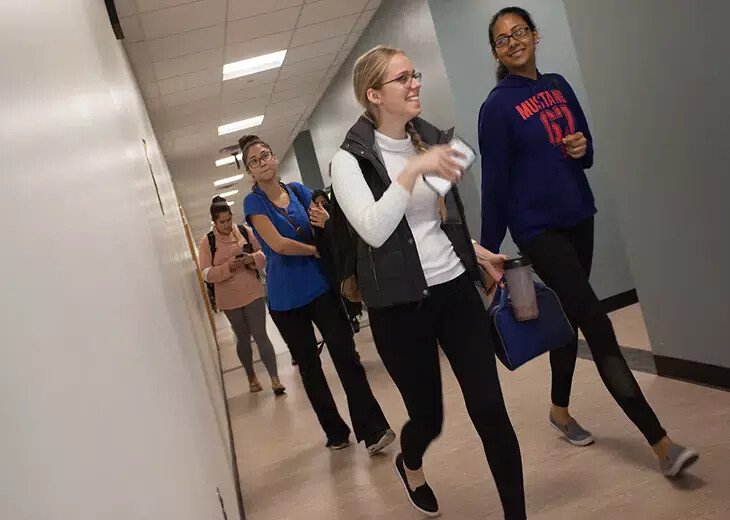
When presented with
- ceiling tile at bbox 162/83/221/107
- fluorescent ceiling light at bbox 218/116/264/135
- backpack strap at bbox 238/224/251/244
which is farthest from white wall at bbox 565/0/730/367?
fluorescent ceiling light at bbox 218/116/264/135

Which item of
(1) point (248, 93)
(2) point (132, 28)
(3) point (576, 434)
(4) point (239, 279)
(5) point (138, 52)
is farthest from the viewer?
(1) point (248, 93)

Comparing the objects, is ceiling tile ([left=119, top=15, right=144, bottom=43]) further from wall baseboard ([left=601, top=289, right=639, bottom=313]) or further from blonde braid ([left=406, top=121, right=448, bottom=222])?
wall baseboard ([left=601, top=289, right=639, bottom=313])

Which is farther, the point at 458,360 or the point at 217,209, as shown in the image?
the point at 217,209

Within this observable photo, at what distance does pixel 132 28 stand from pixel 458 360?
15.1ft

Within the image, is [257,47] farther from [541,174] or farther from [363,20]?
[541,174]

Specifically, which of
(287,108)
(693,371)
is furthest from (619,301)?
(287,108)

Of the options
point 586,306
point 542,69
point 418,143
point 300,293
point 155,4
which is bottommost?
point 586,306

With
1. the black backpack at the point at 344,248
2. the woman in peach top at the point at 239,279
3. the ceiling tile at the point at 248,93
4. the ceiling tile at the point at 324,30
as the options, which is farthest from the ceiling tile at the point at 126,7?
the black backpack at the point at 344,248

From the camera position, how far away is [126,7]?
17.6 feet

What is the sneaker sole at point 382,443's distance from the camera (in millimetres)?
3523

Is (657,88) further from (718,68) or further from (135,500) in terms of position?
(135,500)

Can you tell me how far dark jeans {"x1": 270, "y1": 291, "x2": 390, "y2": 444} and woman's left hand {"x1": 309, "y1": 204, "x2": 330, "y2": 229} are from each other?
1.09 ft

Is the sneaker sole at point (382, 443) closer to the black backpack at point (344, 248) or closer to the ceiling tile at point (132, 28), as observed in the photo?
the black backpack at point (344, 248)

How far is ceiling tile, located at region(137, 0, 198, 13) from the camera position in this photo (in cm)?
534
